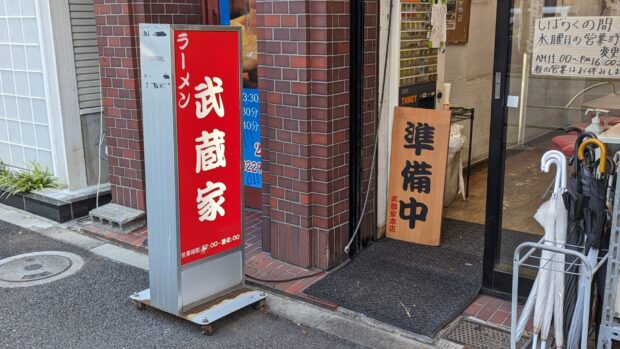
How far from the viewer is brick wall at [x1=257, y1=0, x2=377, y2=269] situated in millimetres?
4348

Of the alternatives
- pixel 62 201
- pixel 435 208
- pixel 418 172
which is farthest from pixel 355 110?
pixel 62 201

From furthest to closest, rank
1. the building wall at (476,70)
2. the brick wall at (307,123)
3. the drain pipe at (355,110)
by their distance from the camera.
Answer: the building wall at (476,70) → the drain pipe at (355,110) → the brick wall at (307,123)

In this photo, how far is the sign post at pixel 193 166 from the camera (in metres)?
3.56

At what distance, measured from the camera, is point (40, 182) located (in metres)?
6.36

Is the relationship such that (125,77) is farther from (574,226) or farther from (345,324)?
(574,226)

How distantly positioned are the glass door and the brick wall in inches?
43.9

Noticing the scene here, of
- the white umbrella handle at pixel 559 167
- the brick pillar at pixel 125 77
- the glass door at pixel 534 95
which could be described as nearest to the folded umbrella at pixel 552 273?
the white umbrella handle at pixel 559 167

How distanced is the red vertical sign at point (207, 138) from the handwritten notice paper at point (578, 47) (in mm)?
1929

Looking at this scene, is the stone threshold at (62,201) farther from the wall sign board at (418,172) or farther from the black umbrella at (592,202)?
the black umbrella at (592,202)

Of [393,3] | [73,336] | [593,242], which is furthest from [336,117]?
[73,336]

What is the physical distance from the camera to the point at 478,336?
379 cm

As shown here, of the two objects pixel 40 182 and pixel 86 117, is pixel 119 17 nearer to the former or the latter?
pixel 86 117

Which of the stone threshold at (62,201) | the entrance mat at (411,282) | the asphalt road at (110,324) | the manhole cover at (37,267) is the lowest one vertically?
the asphalt road at (110,324)

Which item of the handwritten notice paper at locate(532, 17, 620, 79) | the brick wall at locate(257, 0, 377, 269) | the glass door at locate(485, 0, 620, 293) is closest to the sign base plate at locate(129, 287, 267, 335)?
the brick wall at locate(257, 0, 377, 269)
